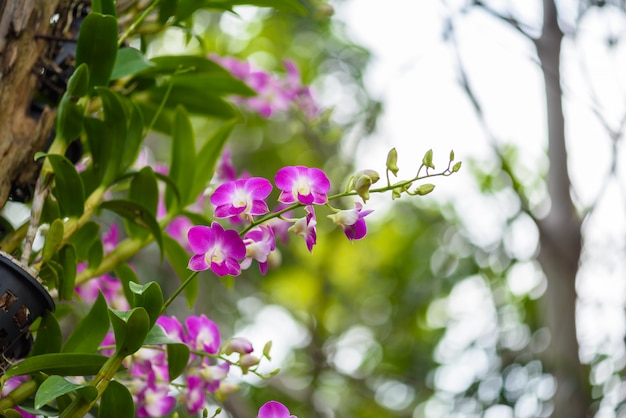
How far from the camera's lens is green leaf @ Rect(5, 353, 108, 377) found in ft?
1.78

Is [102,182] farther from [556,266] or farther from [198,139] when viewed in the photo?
[198,139]

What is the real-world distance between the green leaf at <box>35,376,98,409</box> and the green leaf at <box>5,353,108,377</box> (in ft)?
0.10

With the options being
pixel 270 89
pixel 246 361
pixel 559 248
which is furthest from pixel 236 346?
pixel 270 89

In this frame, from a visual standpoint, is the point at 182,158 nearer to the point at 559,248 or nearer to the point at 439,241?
the point at 559,248

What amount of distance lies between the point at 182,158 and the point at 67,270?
21 centimetres

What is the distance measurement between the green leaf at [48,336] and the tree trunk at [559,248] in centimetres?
83

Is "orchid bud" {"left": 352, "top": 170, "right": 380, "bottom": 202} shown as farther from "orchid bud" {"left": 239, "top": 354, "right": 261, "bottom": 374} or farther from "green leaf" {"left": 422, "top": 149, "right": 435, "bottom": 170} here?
"orchid bud" {"left": 239, "top": 354, "right": 261, "bottom": 374}

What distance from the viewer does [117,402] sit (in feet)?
1.85

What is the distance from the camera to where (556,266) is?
1.26 metres

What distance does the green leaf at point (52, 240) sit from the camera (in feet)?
1.99

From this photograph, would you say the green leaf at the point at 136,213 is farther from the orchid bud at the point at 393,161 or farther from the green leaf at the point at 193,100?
the orchid bud at the point at 393,161

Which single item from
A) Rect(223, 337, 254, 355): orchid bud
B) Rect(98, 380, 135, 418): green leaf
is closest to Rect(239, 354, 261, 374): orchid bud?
Rect(223, 337, 254, 355): orchid bud

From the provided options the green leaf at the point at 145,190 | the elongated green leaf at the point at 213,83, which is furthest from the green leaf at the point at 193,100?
the green leaf at the point at 145,190

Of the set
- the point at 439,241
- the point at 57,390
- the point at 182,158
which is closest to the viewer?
the point at 57,390
